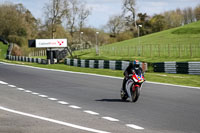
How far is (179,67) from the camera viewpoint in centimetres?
3403

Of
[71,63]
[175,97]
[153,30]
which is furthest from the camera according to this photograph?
[153,30]

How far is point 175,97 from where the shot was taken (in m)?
17.7

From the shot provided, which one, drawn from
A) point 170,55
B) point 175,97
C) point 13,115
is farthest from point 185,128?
point 170,55

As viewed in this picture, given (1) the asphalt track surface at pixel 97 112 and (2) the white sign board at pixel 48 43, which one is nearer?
(1) the asphalt track surface at pixel 97 112

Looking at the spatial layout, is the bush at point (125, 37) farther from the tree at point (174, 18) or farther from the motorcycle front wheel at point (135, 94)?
the motorcycle front wheel at point (135, 94)

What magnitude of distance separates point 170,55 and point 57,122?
148 ft

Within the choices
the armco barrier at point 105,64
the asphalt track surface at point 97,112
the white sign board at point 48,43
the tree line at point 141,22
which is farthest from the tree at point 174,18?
the asphalt track surface at point 97,112

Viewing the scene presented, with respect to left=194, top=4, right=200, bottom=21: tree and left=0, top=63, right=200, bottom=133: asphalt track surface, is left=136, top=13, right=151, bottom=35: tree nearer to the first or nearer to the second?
left=194, top=4, right=200, bottom=21: tree

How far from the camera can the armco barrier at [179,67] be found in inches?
1276

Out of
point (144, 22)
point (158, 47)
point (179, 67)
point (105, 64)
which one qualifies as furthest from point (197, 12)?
point (179, 67)

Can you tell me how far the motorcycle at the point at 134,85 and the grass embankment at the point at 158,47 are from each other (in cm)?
3611

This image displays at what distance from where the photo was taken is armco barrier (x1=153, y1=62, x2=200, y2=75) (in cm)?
3241

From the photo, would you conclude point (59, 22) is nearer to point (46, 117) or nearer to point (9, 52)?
point (9, 52)

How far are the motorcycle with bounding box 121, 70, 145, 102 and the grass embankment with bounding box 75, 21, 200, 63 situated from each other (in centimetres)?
3611
